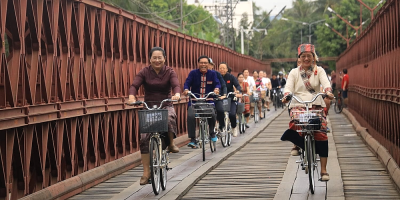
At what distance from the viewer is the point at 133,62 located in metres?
15.4

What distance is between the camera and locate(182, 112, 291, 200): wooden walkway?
10.1 m

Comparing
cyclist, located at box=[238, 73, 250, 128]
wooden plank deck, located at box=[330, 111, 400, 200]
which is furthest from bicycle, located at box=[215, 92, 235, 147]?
cyclist, located at box=[238, 73, 250, 128]

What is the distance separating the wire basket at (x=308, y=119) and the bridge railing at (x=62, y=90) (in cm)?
273

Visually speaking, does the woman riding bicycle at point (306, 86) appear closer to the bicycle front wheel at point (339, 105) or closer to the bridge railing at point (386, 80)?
the bridge railing at point (386, 80)

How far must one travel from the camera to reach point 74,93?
1105 centimetres

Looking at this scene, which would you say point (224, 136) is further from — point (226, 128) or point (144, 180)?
point (144, 180)

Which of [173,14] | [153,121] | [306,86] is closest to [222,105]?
[306,86]

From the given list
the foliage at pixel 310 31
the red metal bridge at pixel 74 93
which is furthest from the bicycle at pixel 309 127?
the foliage at pixel 310 31

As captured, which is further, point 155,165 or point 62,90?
point 62,90

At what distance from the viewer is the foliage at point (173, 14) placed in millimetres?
36125

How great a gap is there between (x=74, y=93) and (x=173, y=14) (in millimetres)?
81967

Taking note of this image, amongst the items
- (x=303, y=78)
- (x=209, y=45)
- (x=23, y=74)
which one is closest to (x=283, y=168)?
(x=303, y=78)

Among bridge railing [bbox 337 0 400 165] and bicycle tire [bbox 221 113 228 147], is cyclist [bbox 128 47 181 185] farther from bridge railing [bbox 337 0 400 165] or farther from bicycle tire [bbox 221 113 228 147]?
bicycle tire [bbox 221 113 228 147]

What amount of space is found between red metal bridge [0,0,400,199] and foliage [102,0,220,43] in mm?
17353
